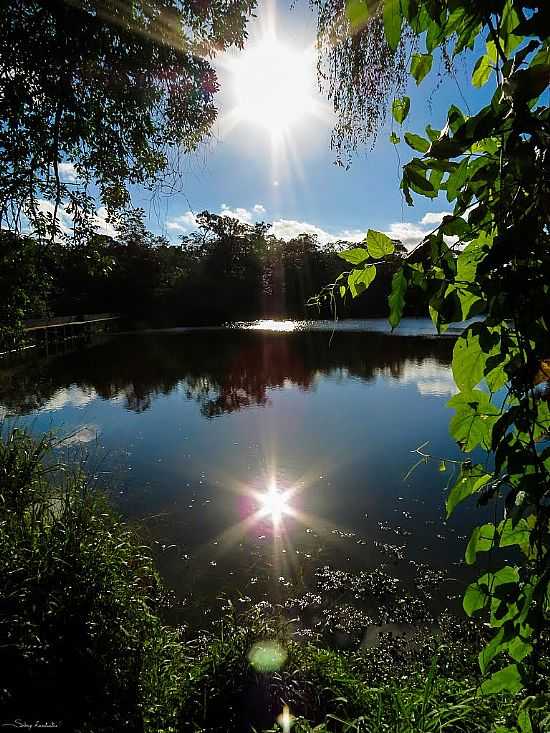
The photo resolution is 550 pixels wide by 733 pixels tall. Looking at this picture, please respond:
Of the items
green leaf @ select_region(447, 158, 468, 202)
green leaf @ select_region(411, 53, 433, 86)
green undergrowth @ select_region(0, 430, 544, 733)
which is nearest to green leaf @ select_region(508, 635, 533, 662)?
green leaf @ select_region(447, 158, 468, 202)

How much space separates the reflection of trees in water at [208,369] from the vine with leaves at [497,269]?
9.92 meters

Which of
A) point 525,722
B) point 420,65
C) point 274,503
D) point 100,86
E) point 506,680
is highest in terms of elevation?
point 100,86

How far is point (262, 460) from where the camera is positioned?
7.24 m

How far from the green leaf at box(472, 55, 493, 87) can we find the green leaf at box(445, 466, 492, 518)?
0.66m

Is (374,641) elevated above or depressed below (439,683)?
below

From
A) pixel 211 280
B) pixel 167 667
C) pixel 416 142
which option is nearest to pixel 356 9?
pixel 416 142

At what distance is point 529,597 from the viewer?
62 centimetres

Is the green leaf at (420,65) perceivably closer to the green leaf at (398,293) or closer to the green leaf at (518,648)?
the green leaf at (398,293)

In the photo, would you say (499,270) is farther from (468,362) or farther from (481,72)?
(481,72)

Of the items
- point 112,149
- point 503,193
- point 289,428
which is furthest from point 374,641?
point 289,428

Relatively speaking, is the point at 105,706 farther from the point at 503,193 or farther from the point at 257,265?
the point at 257,265

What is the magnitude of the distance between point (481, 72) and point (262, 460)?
6.89m

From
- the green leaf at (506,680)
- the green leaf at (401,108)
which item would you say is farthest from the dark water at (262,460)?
the green leaf at (506,680)

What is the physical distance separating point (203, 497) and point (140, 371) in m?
11.5
